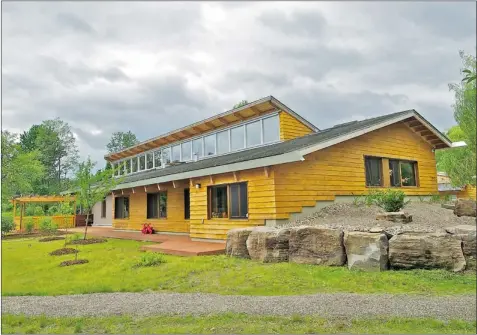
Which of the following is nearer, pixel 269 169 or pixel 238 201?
pixel 269 169

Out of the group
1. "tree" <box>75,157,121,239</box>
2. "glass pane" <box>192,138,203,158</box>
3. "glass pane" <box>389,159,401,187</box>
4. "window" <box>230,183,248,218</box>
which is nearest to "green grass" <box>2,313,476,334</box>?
"window" <box>230,183,248,218</box>

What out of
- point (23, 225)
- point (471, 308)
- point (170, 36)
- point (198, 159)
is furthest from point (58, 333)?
point (23, 225)

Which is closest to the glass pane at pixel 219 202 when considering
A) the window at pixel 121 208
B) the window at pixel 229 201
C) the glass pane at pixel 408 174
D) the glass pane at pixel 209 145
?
the window at pixel 229 201

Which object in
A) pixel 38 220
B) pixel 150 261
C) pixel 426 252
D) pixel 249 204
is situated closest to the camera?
pixel 426 252

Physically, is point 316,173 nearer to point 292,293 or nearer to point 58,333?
point 292,293

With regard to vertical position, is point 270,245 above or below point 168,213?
below

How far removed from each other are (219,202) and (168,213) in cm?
523

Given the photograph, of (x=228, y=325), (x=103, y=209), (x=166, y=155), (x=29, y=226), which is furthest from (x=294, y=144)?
(x=103, y=209)

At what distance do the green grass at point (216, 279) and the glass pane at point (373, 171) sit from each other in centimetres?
723

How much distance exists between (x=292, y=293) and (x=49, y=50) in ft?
16.8

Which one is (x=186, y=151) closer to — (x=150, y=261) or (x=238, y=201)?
(x=238, y=201)

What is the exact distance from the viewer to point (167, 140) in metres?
22.7

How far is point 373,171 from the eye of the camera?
569 inches

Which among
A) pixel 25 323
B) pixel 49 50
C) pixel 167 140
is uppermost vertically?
pixel 167 140
